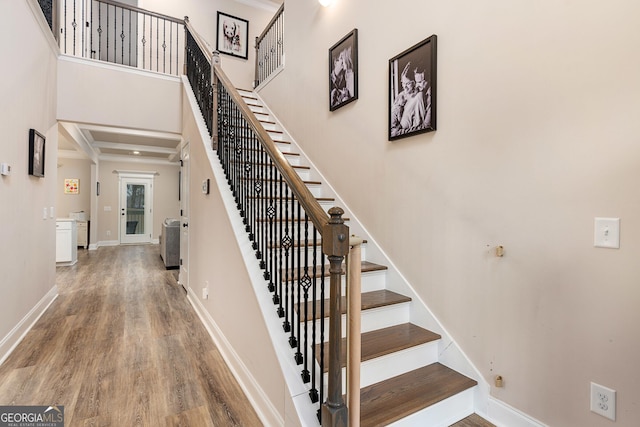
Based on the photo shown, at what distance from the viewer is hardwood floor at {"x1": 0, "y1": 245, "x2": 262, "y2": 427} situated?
6.07 ft

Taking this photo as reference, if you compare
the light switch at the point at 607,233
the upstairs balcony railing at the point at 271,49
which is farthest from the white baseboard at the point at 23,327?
the upstairs balcony railing at the point at 271,49

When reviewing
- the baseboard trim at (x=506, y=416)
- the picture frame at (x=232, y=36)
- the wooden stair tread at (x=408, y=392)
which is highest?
the picture frame at (x=232, y=36)

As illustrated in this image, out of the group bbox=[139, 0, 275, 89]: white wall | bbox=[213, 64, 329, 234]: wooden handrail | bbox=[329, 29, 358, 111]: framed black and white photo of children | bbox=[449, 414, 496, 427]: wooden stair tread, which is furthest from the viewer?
bbox=[139, 0, 275, 89]: white wall

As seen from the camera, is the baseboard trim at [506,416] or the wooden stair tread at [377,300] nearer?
the baseboard trim at [506,416]

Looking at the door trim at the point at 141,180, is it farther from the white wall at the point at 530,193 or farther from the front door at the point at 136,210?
the white wall at the point at 530,193

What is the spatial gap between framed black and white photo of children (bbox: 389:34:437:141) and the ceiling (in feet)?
16.5

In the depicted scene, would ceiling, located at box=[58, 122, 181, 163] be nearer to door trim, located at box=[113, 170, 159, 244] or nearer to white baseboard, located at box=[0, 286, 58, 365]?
door trim, located at box=[113, 170, 159, 244]

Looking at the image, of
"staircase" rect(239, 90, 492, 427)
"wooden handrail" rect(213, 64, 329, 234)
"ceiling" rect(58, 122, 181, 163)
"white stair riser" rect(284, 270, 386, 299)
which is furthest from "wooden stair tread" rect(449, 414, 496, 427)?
"ceiling" rect(58, 122, 181, 163)

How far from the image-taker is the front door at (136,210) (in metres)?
9.18

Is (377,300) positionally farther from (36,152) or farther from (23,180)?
(36,152)

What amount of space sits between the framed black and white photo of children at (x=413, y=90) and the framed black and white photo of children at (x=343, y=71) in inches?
21.0

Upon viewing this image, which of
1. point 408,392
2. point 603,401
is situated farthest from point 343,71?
point 603,401

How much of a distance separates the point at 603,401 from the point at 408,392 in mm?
856

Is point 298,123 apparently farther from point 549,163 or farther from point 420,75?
point 549,163
